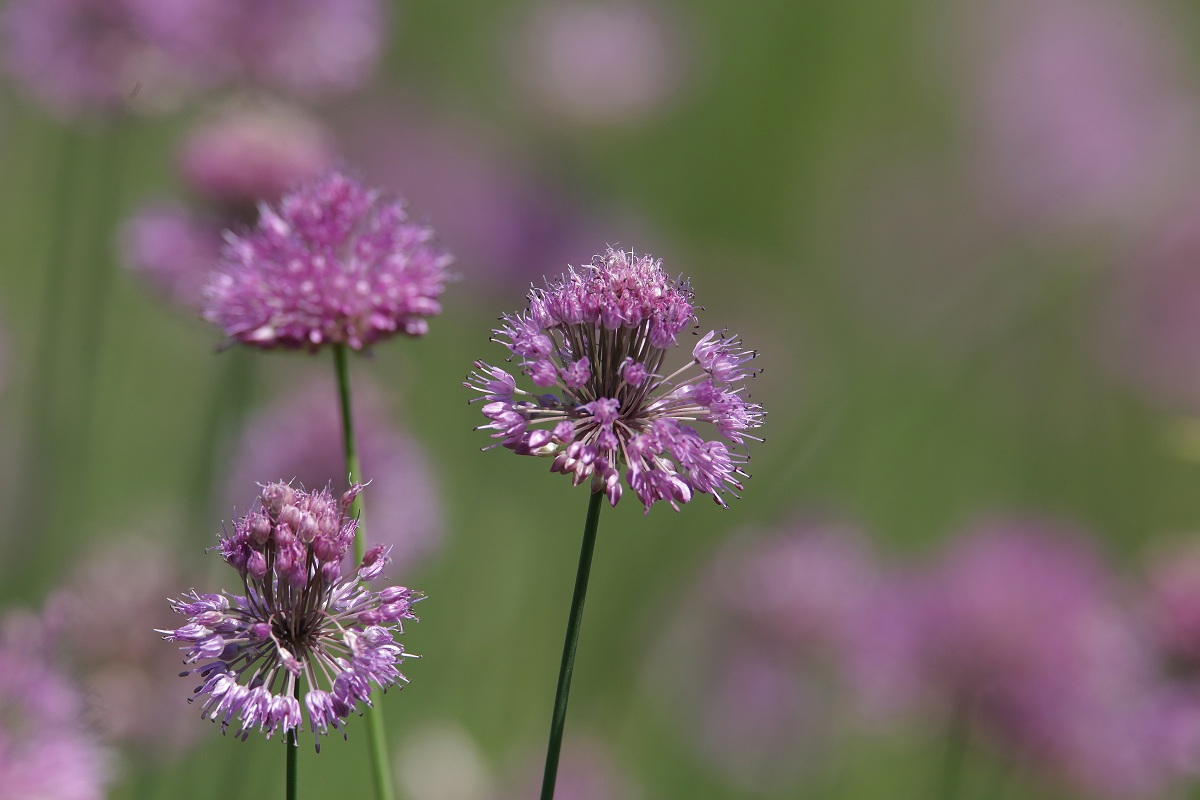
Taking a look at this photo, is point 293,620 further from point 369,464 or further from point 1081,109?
point 1081,109

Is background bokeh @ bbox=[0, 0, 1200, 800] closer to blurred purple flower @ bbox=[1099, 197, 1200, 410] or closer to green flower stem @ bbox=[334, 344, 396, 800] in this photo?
blurred purple flower @ bbox=[1099, 197, 1200, 410]

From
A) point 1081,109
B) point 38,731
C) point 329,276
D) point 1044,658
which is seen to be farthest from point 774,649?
point 1081,109

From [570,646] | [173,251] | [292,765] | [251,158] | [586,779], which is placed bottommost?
[292,765]

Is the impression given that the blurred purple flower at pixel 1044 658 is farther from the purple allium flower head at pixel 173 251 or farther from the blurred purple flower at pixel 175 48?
the blurred purple flower at pixel 175 48

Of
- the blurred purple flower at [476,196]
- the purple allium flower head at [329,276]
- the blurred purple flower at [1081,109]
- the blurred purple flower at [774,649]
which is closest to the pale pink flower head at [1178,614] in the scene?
the blurred purple flower at [774,649]

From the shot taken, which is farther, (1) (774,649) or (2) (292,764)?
(1) (774,649)

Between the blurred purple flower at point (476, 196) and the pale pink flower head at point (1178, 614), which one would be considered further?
the blurred purple flower at point (476, 196)

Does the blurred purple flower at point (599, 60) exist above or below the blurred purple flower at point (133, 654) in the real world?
above
